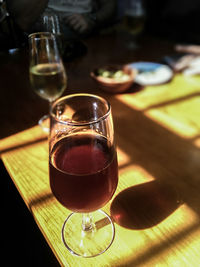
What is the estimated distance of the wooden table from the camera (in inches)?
20.7

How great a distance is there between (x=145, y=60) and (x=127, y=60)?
9 centimetres

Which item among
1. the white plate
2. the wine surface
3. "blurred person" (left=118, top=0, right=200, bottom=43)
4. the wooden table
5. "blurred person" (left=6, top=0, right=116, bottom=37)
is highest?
"blurred person" (left=6, top=0, right=116, bottom=37)

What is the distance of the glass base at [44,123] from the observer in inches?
33.1

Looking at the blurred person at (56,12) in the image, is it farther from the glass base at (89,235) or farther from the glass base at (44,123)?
A: the glass base at (89,235)

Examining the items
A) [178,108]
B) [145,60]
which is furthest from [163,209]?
[145,60]

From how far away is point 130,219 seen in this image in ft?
1.90

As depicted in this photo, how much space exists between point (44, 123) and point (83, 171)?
434 millimetres

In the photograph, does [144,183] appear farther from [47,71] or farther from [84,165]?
[47,71]

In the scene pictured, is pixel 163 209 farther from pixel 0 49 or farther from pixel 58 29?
pixel 0 49

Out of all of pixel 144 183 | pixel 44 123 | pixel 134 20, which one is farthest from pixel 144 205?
pixel 134 20

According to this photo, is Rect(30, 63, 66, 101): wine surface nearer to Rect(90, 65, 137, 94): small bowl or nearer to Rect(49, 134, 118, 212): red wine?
Rect(90, 65, 137, 94): small bowl

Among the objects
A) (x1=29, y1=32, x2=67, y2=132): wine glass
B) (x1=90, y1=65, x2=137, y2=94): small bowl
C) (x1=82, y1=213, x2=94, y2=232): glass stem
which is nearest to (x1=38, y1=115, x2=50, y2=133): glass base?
(x1=29, y1=32, x2=67, y2=132): wine glass

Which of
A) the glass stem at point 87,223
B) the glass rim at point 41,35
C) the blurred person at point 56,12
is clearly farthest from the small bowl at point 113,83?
the glass stem at point 87,223

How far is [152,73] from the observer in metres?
1.16
